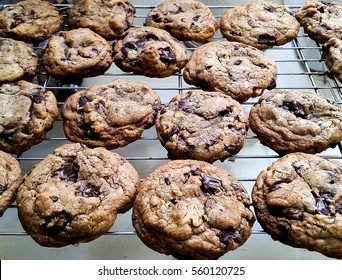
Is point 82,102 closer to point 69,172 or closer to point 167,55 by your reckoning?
point 69,172

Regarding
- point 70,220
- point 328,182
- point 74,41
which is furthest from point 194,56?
point 70,220

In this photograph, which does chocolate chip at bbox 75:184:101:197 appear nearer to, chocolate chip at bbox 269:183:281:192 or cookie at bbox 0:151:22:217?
cookie at bbox 0:151:22:217

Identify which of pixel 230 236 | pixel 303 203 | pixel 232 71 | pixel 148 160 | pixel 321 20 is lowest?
pixel 148 160

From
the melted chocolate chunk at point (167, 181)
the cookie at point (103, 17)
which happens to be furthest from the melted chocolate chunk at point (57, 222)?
the cookie at point (103, 17)

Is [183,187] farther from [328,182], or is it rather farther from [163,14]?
[163,14]

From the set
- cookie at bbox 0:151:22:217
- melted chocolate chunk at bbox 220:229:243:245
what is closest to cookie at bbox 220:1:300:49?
melted chocolate chunk at bbox 220:229:243:245

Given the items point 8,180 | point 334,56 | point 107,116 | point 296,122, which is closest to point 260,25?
point 334,56

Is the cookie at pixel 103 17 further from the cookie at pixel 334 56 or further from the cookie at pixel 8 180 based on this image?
the cookie at pixel 334 56
